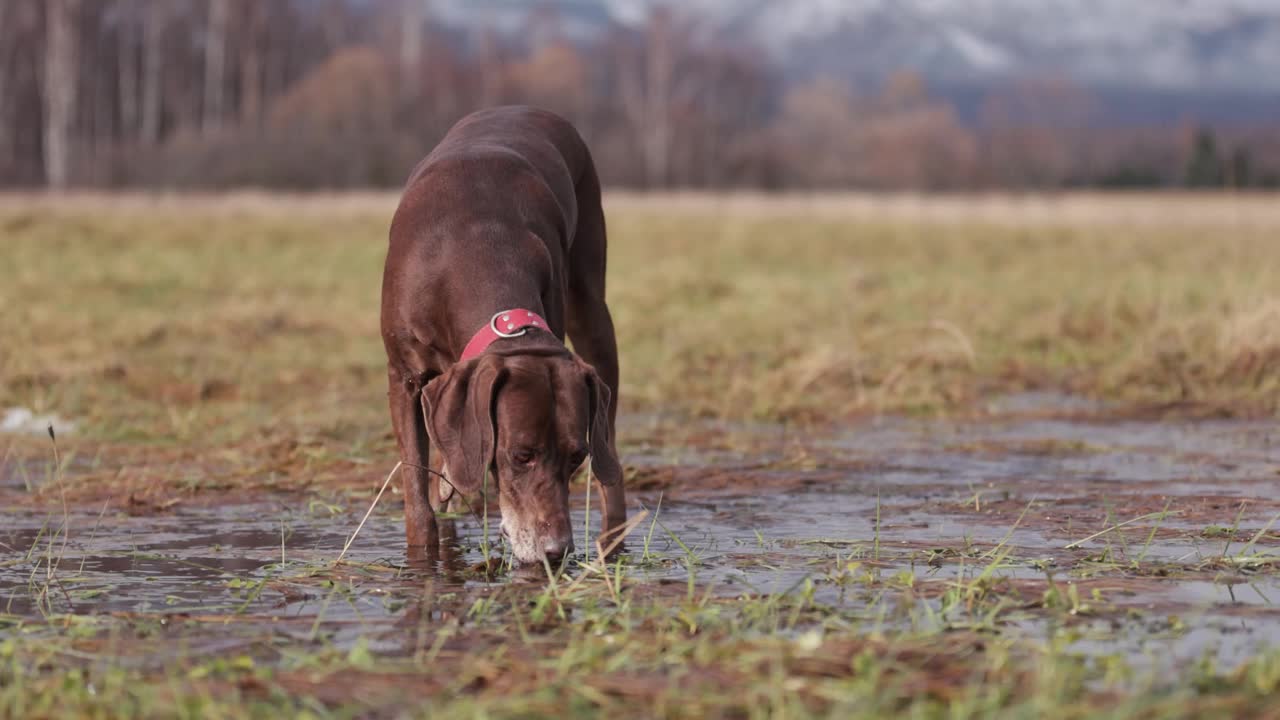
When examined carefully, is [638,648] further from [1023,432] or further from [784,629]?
[1023,432]

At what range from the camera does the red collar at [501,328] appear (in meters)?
5.52

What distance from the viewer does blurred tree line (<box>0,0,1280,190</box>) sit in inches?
2183

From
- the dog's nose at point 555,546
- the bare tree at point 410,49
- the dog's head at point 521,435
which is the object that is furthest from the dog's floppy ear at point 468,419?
the bare tree at point 410,49

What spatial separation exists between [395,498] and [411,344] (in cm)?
134

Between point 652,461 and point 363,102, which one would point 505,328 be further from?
point 363,102

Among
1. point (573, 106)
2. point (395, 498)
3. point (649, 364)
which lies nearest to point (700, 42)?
point (573, 106)

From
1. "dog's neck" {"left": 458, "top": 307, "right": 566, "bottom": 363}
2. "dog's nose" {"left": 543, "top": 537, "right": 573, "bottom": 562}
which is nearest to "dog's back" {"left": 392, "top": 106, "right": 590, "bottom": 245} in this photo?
"dog's neck" {"left": 458, "top": 307, "right": 566, "bottom": 363}

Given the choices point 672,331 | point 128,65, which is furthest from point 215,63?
point 672,331

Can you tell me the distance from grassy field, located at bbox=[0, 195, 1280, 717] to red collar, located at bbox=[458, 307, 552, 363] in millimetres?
791

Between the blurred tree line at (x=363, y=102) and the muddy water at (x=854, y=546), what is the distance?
47.1 meters

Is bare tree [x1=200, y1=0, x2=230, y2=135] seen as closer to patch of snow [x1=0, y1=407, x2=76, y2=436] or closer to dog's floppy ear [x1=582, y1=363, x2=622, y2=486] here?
patch of snow [x1=0, y1=407, x2=76, y2=436]

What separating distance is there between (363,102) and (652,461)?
5629cm

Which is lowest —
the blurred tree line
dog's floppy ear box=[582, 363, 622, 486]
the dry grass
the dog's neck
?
the blurred tree line

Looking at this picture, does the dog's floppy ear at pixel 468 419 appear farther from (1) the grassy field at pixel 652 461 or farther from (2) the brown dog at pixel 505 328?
(1) the grassy field at pixel 652 461
